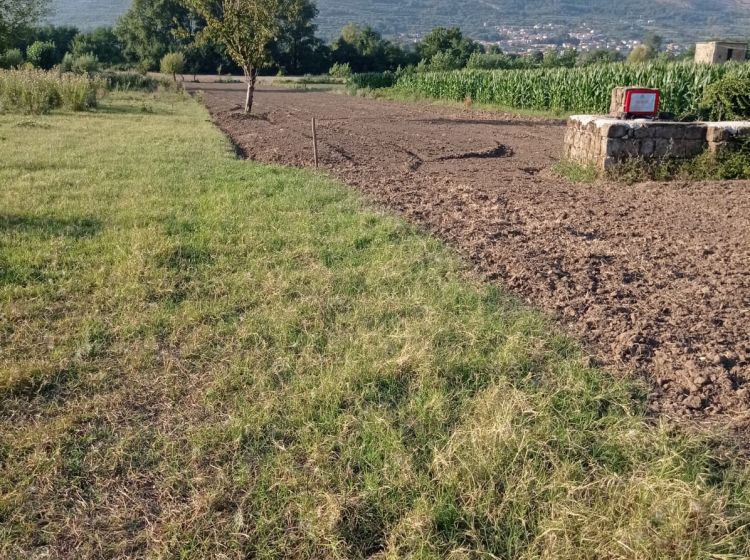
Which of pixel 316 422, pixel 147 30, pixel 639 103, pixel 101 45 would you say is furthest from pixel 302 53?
pixel 316 422

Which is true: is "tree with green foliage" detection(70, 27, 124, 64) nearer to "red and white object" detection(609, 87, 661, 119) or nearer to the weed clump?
the weed clump

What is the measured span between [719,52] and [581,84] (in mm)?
4802

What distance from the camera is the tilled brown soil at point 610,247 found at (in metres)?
3.69

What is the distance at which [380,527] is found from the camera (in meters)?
2.49

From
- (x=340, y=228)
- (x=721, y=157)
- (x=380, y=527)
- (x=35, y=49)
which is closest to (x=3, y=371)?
(x=380, y=527)

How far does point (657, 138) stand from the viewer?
9281 mm

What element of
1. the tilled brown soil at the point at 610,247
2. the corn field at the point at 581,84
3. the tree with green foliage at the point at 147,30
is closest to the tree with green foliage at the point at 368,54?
the tree with green foliage at the point at 147,30

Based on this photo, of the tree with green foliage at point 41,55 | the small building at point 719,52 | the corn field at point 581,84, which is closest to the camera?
the corn field at point 581,84

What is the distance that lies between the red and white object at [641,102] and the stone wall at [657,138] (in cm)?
31

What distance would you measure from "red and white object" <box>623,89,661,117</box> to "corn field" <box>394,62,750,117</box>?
12.9 ft

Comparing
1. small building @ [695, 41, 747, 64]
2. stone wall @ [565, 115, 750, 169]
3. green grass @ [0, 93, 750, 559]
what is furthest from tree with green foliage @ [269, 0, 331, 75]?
green grass @ [0, 93, 750, 559]

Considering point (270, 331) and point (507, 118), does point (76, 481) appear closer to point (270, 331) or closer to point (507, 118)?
point (270, 331)

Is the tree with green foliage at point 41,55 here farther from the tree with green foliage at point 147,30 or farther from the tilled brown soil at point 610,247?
the tilled brown soil at point 610,247

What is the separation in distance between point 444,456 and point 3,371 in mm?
2617
